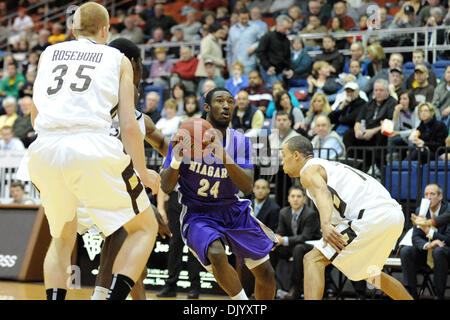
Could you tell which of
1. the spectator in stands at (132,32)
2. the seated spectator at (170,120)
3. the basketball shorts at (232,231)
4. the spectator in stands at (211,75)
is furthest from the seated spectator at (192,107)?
the basketball shorts at (232,231)

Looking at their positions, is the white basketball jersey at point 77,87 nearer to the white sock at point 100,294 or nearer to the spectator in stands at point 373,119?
the white sock at point 100,294

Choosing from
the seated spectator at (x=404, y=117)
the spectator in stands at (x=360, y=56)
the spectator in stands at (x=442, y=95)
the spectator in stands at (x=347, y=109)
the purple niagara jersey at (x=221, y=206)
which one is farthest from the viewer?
the spectator in stands at (x=360, y=56)

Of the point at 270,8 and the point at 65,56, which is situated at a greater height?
the point at 270,8

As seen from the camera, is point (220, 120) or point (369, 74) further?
point (369, 74)

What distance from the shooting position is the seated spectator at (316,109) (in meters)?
11.1

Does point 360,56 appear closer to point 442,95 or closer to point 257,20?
point 442,95

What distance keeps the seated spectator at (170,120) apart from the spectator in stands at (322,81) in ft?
7.77

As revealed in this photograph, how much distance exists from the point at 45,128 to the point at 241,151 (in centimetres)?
237

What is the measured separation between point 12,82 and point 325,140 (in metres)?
8.65

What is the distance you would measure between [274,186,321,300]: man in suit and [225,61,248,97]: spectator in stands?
11.4 ft

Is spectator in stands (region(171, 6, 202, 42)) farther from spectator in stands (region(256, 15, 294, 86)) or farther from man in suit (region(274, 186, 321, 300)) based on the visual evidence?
man in suit (region(274, 186, 321, 300))

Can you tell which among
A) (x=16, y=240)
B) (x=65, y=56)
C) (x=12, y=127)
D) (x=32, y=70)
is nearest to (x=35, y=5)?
(x=32, y=70)

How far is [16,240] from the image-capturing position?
444 inches
